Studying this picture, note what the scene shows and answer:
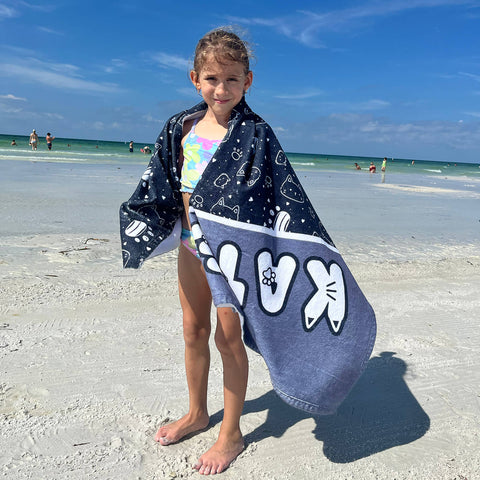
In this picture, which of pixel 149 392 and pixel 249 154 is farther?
pixel 149 392

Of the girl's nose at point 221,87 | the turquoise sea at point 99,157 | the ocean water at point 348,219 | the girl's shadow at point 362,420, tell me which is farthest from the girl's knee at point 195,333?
the turquoise sea at point 99,157

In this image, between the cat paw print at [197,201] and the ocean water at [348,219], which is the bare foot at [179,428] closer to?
the cat paw print at [197,201]

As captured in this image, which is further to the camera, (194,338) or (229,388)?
(194,338)

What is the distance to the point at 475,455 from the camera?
2400 millimetres

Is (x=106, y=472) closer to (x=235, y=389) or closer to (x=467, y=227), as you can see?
(x=235, y=389)

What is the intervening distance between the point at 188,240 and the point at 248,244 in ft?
1.36

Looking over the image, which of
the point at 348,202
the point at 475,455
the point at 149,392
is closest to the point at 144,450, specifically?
the point at 149,392

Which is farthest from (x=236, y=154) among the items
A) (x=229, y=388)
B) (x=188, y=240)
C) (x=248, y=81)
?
(x=229, y=388)

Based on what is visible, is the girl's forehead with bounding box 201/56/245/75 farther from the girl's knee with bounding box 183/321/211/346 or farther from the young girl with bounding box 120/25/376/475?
the girl's knee with bounding box 183/321/211/346

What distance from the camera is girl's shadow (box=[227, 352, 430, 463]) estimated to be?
248 cm

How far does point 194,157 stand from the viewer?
217 cm

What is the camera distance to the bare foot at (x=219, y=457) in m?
2.21

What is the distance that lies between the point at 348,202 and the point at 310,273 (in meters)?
11.2

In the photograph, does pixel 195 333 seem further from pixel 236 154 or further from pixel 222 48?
pixel 222 48
